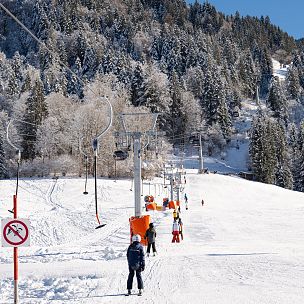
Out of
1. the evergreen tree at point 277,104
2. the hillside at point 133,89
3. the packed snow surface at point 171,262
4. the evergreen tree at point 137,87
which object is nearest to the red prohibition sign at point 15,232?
the packed snow surface at point 171,262

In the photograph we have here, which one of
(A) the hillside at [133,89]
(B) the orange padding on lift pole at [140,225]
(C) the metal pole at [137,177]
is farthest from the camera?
(A) the hillside at [133,89]

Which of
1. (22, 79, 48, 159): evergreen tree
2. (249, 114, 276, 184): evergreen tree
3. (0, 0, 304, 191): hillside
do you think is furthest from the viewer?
(249, 114, 276, 184): evergreen tree

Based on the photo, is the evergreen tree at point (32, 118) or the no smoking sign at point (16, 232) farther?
the evergreen tree at point (32, 118)

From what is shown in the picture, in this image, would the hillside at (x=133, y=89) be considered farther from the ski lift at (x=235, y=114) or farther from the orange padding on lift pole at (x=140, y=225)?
the orange padding on lift pole at (x=140, y=225)

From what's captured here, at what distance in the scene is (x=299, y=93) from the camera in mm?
142875

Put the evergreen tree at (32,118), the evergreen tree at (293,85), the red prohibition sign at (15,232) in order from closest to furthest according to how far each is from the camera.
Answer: the red prohibition sign at (15,232) < the evergreen tree at (32,118) < the evergreen tree at (293,85)

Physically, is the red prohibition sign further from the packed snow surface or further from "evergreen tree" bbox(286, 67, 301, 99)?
"evergreen tree" bbox(286, 67, 301, 99)

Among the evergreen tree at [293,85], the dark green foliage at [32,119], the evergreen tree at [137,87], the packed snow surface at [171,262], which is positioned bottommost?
the packed snow surface at [171,262]

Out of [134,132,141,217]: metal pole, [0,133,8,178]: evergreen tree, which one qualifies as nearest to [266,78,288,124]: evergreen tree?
[0,133,8,178]: evergreen tree

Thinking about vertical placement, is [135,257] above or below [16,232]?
below

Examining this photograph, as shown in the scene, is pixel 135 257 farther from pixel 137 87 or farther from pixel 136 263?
pixel 137 87

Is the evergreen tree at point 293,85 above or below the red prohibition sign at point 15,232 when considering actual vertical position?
above

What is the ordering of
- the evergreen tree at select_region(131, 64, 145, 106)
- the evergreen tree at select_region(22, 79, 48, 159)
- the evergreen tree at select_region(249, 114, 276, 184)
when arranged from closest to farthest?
1. the evergreen tree at select_region(22, 79, 48, 159)
2. the evergreen tree at select_region(249, 114, 276, 184)
3. the evergreen tree at select_region(131, 64, 145, 106)

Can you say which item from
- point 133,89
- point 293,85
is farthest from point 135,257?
point 293,85
